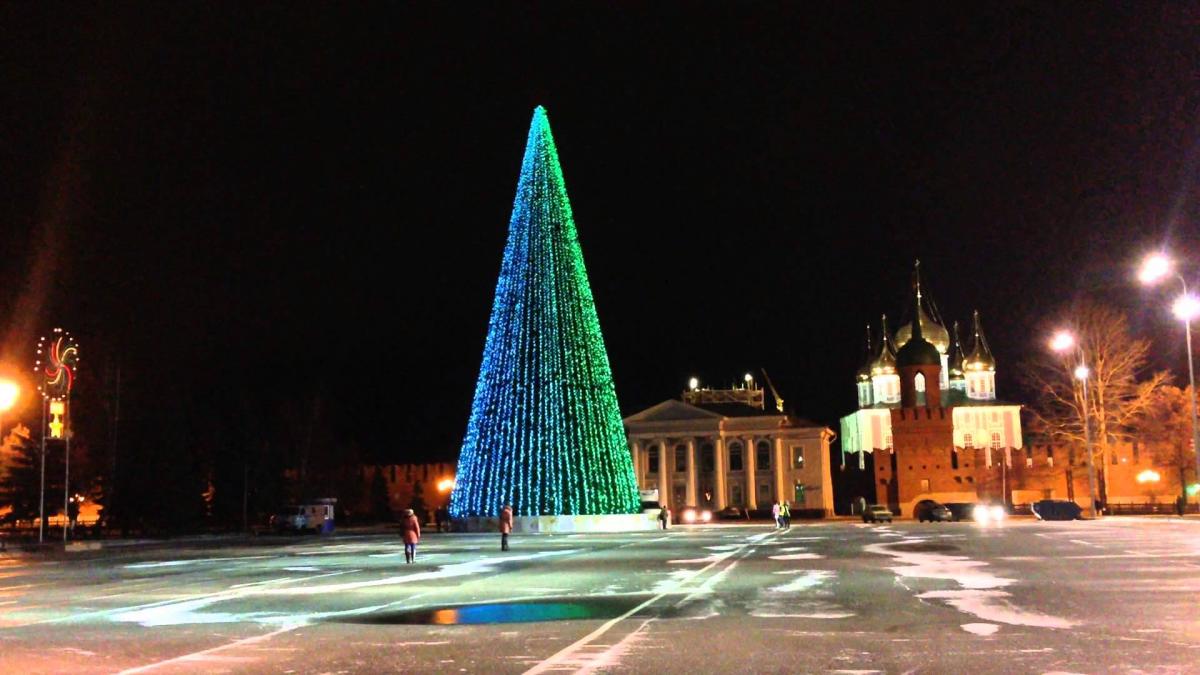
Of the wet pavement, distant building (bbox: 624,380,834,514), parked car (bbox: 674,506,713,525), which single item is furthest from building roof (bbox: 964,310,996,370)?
the wet pavement

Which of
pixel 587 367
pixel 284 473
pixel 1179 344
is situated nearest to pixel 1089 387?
pixel 1179 344

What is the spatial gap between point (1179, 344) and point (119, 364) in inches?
2578

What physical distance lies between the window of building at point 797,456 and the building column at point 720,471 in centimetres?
632

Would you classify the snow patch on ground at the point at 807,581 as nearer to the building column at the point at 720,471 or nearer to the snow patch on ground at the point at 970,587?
the snow patch on ground at the point at 970,587

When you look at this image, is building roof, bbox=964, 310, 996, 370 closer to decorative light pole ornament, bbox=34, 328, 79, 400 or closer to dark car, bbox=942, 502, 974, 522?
Answer: dark car, bbox=942, 502, 974, 522

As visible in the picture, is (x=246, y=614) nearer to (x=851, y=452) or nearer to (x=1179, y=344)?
(x=1179, y=344)

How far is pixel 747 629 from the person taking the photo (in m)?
13.1

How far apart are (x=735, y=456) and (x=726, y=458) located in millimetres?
1585

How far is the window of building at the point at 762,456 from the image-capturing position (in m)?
108

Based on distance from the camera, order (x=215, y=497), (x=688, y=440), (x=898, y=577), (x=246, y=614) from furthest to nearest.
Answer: (x=688, y=440) → (x=215, y=497) → (x=898, y=577) → (x=246, y=614)

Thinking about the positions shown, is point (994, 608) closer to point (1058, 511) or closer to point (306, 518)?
point (1058, 511)

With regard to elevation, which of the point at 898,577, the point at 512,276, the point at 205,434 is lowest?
the point at 898,577

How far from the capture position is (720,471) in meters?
107

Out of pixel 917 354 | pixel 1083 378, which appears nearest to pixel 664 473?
pixel 917 354
